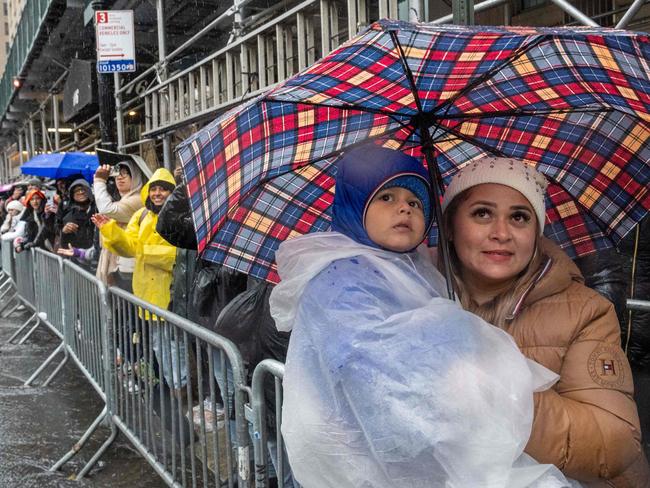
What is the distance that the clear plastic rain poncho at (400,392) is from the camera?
5.25 feet

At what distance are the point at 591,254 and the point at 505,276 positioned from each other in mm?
1220

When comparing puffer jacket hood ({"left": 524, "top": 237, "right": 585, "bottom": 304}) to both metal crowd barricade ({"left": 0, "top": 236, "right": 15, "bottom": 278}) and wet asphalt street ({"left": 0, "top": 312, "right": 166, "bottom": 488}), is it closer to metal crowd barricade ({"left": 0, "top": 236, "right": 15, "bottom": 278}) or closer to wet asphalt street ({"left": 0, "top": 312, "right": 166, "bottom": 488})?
wet asphalt street ({"left": 0, "top": 312, "right": 166, "bottom": 488})

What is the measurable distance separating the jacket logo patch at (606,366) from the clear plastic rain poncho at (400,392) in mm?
155

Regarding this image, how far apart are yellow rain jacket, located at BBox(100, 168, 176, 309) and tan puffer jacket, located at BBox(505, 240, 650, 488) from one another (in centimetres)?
388

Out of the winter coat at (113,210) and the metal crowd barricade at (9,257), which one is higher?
the winter coat at (113,210)

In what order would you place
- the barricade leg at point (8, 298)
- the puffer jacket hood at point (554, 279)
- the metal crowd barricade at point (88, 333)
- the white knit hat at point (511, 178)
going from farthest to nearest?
the barricade leg at point (8, 298), the metal crowd barricade at point (88, 333), the white knit hat at point (511, 178), the puffer jacket hood at point (554, 279)

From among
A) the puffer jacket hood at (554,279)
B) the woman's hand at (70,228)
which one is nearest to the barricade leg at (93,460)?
the puffer jacket hood at (554,279)

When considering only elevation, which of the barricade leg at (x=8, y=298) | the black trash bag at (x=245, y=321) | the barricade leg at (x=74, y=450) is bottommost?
the barricade leg at (x=8, y=298)

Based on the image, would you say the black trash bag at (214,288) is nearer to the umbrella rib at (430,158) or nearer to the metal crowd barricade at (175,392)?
the metal crowd barricade at (175,392)

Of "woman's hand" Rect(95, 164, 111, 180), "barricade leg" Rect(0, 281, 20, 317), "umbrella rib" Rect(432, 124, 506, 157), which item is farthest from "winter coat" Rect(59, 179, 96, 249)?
"umbrella rib" Rect(432, 124, 506, 157)

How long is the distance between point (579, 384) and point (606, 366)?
0.09 m

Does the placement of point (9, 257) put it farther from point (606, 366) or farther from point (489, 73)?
point (606, 366)

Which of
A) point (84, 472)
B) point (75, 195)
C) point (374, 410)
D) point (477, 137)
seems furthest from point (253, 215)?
point (75, 195)

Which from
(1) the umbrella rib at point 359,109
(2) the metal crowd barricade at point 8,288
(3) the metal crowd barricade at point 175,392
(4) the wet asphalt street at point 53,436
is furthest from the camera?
(2) the metal crowd barricade at point 8,288
